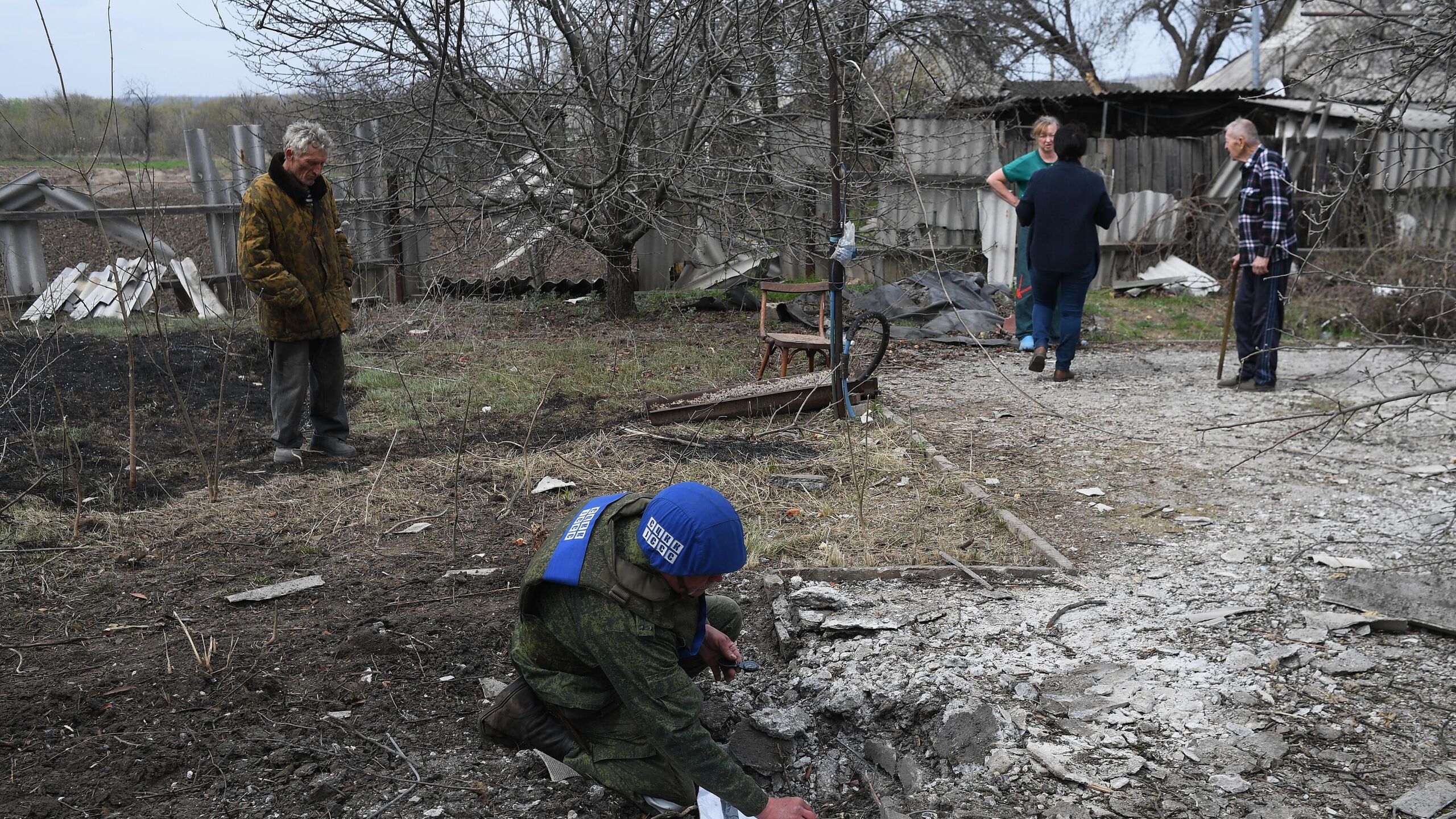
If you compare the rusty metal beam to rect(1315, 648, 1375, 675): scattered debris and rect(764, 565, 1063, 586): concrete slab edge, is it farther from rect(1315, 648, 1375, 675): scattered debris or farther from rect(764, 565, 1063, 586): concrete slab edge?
rect(1315, 648, 1375, 675): scattered debris

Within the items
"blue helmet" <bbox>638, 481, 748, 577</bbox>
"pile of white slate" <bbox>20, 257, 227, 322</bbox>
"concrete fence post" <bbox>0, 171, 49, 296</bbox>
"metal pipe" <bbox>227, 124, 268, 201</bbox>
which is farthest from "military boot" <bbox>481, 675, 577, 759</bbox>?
"concrete fence post" <bbox>0, 171, 49, 296</bbox>

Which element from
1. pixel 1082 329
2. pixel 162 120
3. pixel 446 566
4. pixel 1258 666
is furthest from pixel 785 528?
pixel 1082 329

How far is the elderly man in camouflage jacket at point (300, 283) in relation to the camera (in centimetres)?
523

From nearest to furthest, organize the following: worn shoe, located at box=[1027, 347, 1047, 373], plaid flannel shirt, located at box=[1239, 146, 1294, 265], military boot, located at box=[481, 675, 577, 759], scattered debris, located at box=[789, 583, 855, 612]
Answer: military boot, located at box=[481, 675, 577, 759] < scattered debris, located at box=[789, 583, 855, 612] < plaid flannel shirt, located at box=[1239, 146, 1294, 265] < worn shoe, located at box=[1027, 347, 1047, 373]

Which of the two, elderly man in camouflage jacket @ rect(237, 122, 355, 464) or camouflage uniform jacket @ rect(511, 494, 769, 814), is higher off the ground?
elderly man in camouflage jacket @ rect(237, 122, 355, 464)

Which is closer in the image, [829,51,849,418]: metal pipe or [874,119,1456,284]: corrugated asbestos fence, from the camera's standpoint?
[829,51,849,418]: metal pipe

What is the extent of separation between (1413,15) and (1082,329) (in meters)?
6.49

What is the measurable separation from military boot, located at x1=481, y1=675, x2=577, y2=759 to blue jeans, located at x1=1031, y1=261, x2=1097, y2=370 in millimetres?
5791

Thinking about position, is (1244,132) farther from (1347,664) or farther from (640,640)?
(640,640)

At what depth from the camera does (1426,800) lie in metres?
2.58

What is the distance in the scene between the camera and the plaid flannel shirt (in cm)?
666

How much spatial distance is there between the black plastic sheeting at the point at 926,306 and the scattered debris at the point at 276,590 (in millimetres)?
6548

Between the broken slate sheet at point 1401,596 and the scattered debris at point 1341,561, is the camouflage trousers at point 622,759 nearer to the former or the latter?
the broken slate sheet at point 1401,596

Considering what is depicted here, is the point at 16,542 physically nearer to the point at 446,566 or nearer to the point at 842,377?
the point at 446,566
